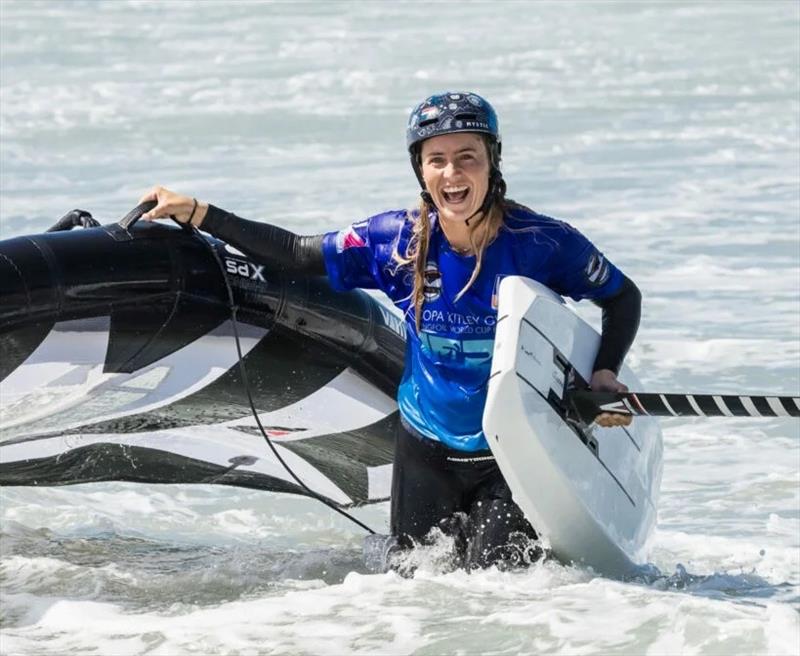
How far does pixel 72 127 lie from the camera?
55.2 feet

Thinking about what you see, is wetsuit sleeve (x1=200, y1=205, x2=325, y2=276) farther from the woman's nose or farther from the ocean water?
the ocean water

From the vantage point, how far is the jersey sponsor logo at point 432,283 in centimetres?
450

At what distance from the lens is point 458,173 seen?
438 cm

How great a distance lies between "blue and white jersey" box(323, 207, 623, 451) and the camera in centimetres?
449

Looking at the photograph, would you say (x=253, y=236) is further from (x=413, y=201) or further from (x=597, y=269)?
(x=413, y=201)

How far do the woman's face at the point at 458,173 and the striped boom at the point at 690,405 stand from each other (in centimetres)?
63

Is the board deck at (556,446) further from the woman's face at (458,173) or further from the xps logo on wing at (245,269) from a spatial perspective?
the xps logo on wing at (245,269)

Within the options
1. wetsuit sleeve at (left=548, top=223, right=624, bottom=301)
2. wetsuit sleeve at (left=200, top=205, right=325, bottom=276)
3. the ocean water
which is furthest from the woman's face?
the ocean water

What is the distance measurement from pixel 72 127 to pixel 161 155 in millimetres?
1785

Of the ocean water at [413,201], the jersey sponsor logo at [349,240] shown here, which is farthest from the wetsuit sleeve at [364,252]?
the ocean water at [413,201]

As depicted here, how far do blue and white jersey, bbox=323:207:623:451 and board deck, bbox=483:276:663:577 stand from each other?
0.09 metres

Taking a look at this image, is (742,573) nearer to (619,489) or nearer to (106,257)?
(619,489)

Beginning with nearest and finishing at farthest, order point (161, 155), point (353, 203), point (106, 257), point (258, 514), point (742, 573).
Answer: point (106, 257) < point (742, 573) < point (258, 514) < point (353, 203) < point (161, 155)

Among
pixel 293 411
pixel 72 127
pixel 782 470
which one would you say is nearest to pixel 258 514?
pixel 293 411
